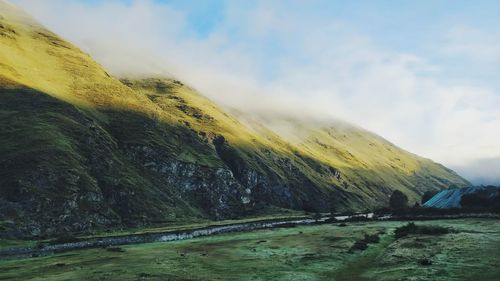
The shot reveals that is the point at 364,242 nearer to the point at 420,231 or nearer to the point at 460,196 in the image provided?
the point at 420,231

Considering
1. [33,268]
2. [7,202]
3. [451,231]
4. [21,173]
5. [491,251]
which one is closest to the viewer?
[491,251]

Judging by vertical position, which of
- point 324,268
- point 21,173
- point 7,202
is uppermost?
point 21,173

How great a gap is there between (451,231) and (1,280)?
254 feet

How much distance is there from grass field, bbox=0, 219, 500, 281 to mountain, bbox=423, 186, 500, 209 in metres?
56.7

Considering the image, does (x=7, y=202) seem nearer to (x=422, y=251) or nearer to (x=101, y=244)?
(x=101, y=244)

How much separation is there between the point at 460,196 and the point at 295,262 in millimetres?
110173

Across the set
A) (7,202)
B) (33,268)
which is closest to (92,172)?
(7,202)

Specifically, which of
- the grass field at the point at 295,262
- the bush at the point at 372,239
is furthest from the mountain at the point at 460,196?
the bush at the point at 372,239

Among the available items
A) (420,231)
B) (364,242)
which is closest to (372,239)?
(364,242)

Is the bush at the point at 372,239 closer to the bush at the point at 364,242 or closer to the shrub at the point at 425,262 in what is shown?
the bush at the point at 364,242

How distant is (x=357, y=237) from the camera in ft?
316

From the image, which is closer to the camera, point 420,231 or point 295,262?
point 295,262

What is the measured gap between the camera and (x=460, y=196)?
525 feet

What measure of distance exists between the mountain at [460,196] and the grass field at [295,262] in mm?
56750
